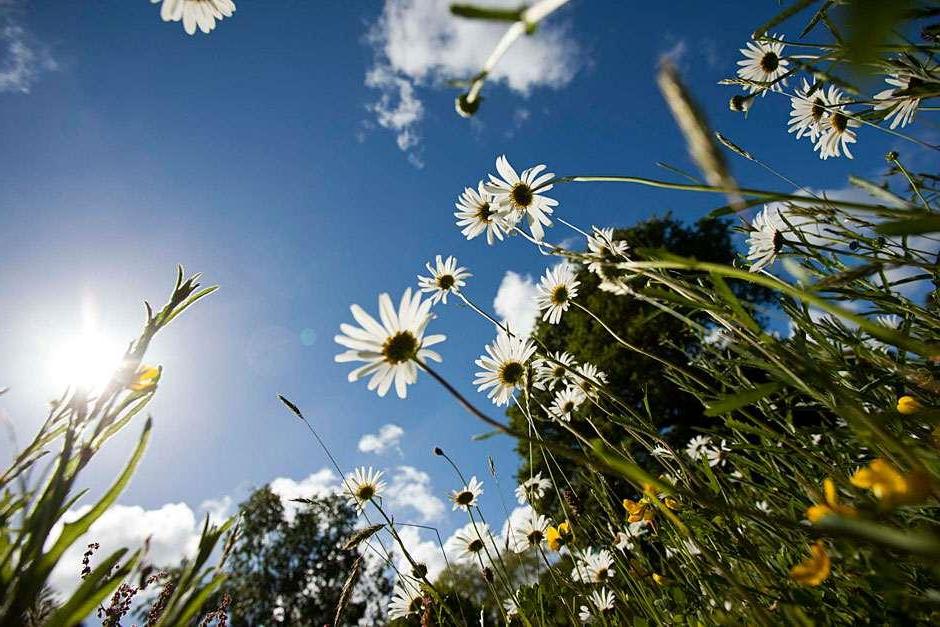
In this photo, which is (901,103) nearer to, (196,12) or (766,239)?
(766,239)

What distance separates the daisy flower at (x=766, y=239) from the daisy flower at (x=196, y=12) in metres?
1.99

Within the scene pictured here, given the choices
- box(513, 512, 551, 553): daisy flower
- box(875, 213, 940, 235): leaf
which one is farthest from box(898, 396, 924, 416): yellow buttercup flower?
box(513, 512, 551, 553): daisy flower

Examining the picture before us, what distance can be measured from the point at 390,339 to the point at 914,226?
87 cm

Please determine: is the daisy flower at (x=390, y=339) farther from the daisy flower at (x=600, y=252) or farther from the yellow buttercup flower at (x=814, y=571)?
the yellow buttercup flower at (x=814, y=571)

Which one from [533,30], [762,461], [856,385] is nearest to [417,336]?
[533,30]

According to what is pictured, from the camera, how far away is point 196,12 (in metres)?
1.35

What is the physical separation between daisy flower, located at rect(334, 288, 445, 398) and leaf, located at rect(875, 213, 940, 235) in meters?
0.77

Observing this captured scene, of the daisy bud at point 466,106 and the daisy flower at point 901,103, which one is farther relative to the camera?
the daisy flower at point 901,103

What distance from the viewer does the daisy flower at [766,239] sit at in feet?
6.54

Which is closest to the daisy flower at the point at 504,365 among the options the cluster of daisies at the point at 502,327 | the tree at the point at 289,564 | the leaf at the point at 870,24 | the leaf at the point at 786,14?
the cluster of daisies at the point at 502,327

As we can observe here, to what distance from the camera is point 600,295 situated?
1282cm

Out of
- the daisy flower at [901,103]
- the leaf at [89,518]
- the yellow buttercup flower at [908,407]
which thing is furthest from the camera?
the daisy flower at [901,103]

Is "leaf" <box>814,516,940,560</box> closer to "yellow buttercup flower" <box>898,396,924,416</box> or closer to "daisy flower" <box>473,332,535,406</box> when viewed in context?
"yellow buttercup flower" <box>898,396,924,416</box>

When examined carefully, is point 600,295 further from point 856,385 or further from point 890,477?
point 890,477
